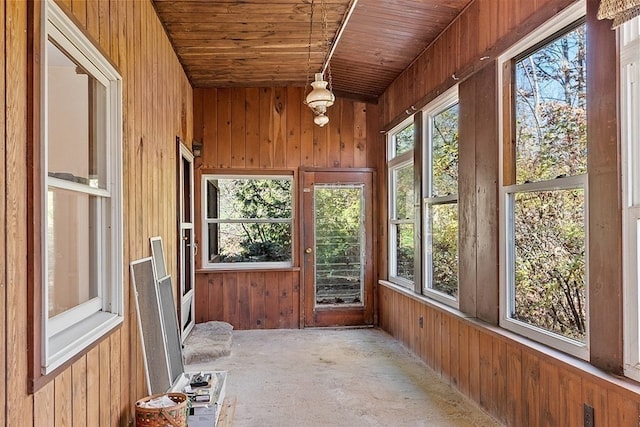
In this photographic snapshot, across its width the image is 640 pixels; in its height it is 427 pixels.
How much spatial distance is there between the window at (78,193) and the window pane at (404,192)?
10.2 feet

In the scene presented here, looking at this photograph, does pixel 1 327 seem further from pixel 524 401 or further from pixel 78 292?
pixel 524 401

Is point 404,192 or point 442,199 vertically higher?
point 404,192

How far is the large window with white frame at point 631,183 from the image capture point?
1.92 meters

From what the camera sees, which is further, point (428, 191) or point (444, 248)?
point (428, 191)

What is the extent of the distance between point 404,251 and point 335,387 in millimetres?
1909

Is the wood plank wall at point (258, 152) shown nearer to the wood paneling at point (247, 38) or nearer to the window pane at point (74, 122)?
the wood paneling at point (247, 38)

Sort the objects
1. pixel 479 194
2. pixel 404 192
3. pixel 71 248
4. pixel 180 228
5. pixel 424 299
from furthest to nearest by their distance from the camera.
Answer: pixel 404 192 < pixel 180 228 < pixel 424 299 < pixel 479 194 < pixel 71 248

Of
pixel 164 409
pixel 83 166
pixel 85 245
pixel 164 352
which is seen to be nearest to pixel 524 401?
pixel 164 409

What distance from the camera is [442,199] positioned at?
3.89 m

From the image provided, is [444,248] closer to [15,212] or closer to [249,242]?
[249,242]

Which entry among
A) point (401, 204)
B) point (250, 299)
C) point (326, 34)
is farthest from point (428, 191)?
point (250, 299)

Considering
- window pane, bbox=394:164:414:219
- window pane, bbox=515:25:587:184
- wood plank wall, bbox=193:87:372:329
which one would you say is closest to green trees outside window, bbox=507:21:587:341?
window pane, bbox=515:25:587:184

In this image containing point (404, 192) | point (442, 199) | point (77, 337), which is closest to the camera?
point (77, 337)

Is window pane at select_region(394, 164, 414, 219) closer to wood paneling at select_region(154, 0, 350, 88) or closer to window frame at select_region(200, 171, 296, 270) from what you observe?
window frame at select_region(200, 171, 296, 270)
